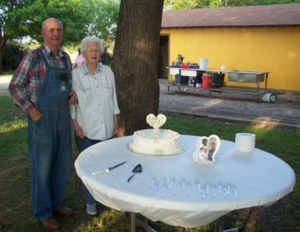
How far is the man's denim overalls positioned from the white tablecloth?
0.58m

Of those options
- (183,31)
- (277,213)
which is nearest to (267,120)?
(277,213)

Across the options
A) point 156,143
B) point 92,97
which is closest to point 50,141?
point 92,97

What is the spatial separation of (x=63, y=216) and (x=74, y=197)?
1.55 feet

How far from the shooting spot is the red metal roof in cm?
1366

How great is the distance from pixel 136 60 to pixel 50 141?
57.9 inches

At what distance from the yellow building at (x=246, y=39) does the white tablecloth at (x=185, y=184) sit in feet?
39.8

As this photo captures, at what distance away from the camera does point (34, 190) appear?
10.3ft

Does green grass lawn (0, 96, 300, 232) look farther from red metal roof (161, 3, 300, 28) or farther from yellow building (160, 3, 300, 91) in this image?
red metal roof (161, 3, 300, 28)

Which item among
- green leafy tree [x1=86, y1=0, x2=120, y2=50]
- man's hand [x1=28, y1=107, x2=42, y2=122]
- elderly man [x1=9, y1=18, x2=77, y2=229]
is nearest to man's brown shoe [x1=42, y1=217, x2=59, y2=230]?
elderly man [x1=9, y1=18, x2=77, y2=229]

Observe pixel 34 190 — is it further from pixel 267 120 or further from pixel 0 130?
pixel 267 120

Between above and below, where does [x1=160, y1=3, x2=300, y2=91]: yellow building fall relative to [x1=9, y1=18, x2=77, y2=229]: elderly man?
above

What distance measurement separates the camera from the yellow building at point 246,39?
13.5m

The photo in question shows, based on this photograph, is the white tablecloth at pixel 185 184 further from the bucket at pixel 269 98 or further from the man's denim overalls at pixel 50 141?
the bucket at pixel 269 98

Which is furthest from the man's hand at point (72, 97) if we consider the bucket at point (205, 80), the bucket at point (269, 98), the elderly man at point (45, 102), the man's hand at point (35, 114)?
the bucket at point (205, 80)
